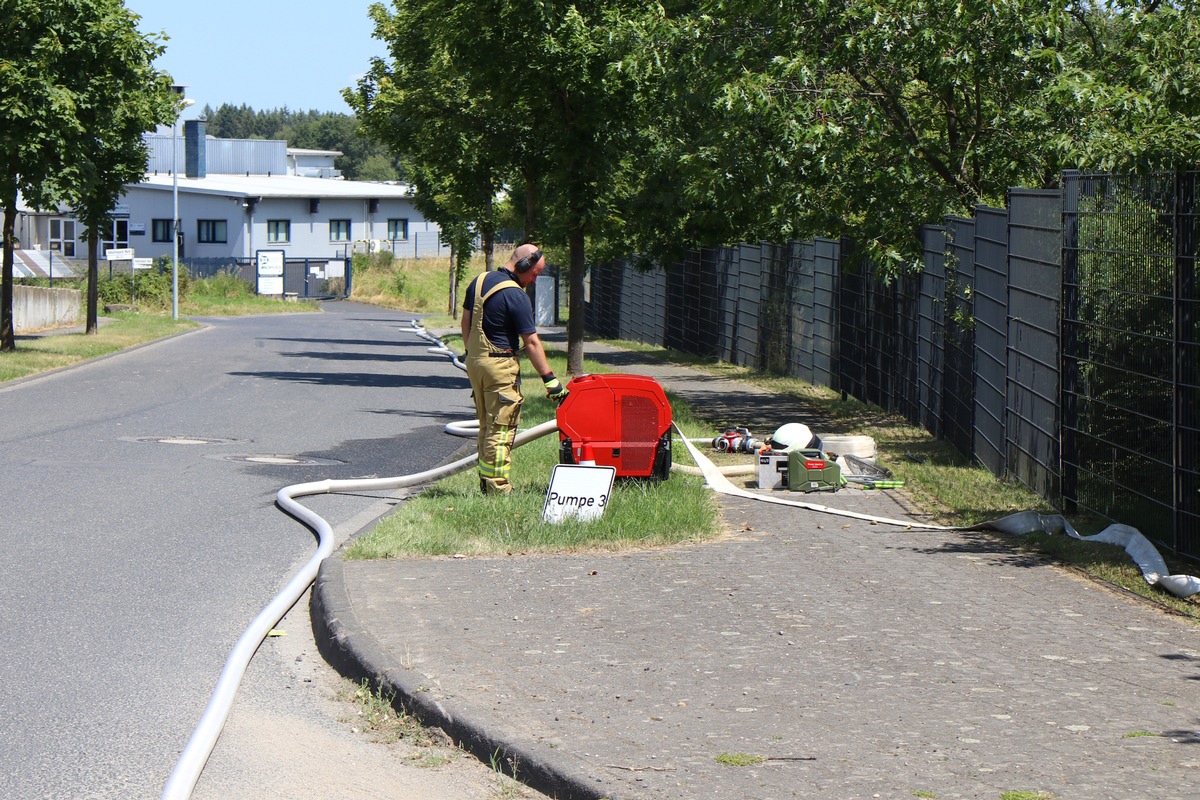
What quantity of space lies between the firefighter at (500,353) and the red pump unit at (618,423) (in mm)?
271

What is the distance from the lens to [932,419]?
1516 cm

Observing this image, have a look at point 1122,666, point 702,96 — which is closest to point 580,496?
point 1122,666

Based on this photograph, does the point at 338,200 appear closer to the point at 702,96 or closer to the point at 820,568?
the point at 702,96

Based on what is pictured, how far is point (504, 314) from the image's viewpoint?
10289mm

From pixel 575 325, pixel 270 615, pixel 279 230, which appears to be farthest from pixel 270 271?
pixel 270 615

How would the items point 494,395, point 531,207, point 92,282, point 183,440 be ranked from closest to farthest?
1. point 494,395
2. point 183,440
3. point 531,207
4. point 92,282

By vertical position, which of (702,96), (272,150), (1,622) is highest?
(272,150)

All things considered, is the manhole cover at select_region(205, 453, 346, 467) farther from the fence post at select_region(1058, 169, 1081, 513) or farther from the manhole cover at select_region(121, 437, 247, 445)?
the fence post at select_region(1058, 169, 1081, 513)

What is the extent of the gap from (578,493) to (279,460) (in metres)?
5.23

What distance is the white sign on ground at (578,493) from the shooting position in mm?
9289

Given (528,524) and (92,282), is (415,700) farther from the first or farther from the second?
(92,282)

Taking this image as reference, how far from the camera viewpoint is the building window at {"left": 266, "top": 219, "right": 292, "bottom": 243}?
79.8m

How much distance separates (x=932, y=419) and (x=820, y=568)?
7358mm

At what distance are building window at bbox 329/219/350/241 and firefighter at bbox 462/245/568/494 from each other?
75.0m
